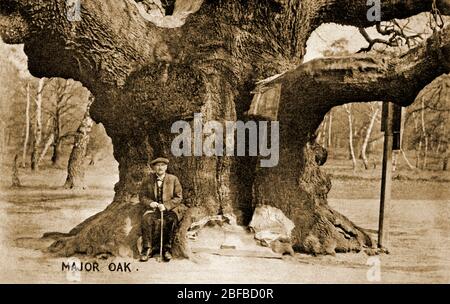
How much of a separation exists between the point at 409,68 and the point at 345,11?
5.92 ft

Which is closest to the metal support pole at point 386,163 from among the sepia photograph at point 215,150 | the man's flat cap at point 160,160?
the sepia photograph at point 215,150

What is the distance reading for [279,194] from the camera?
6.41m

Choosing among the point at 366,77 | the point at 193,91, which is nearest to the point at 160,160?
the point at 193,91

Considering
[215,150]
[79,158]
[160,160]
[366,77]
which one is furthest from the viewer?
[79,158]

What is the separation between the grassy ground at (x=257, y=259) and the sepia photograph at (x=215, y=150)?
A: 0.7 inches

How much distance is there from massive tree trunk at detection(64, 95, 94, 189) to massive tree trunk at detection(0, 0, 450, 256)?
1.33 meters

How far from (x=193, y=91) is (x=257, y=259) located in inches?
77.0

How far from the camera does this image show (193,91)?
639cm

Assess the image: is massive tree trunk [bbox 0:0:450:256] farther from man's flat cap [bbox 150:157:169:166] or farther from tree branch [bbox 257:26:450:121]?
man's flat cap [bbox 150:157:169:166]

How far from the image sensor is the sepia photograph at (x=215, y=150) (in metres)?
6.22

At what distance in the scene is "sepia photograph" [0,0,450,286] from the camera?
6.22 metres

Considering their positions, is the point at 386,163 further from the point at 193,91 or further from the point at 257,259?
the point at 193,91
